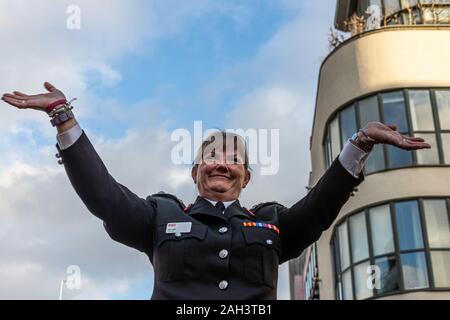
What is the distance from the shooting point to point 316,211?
10.5ft

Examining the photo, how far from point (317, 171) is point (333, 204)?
18992 millimetres

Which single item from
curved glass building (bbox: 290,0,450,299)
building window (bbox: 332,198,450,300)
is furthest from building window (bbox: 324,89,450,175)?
building window (bbox: 332,198,450,300)

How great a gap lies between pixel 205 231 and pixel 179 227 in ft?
0.40

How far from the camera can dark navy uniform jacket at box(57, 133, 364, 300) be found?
2.91 m

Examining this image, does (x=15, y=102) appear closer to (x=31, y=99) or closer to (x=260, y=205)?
(x=31, y=99)

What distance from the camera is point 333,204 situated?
316 centimetres

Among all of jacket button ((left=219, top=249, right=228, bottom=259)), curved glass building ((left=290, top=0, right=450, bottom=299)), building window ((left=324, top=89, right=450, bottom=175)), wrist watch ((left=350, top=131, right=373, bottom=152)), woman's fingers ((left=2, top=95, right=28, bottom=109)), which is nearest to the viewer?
woman's fingers ((left=2, top=95, right=28, bottom=109))

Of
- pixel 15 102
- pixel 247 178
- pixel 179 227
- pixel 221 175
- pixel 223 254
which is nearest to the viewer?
pixel 15 102

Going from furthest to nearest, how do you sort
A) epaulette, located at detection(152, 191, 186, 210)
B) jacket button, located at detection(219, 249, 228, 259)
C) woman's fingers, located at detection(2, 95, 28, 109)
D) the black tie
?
epaulette, located at detection(152, 191, 186, 210) < the black tie < jacket button, located at detection(219, 249, 228, 259) < woman's fingers, located at detection(2, 95, 28, 109)

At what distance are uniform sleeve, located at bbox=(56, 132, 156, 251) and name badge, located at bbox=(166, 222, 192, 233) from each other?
0.36 feet

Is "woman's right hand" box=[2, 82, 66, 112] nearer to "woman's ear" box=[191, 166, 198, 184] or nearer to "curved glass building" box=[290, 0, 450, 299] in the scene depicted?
"woman's ear" box=[191, 166, 198, 184]

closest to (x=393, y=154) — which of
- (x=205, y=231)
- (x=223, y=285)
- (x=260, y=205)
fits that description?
(x=260, y=205)
